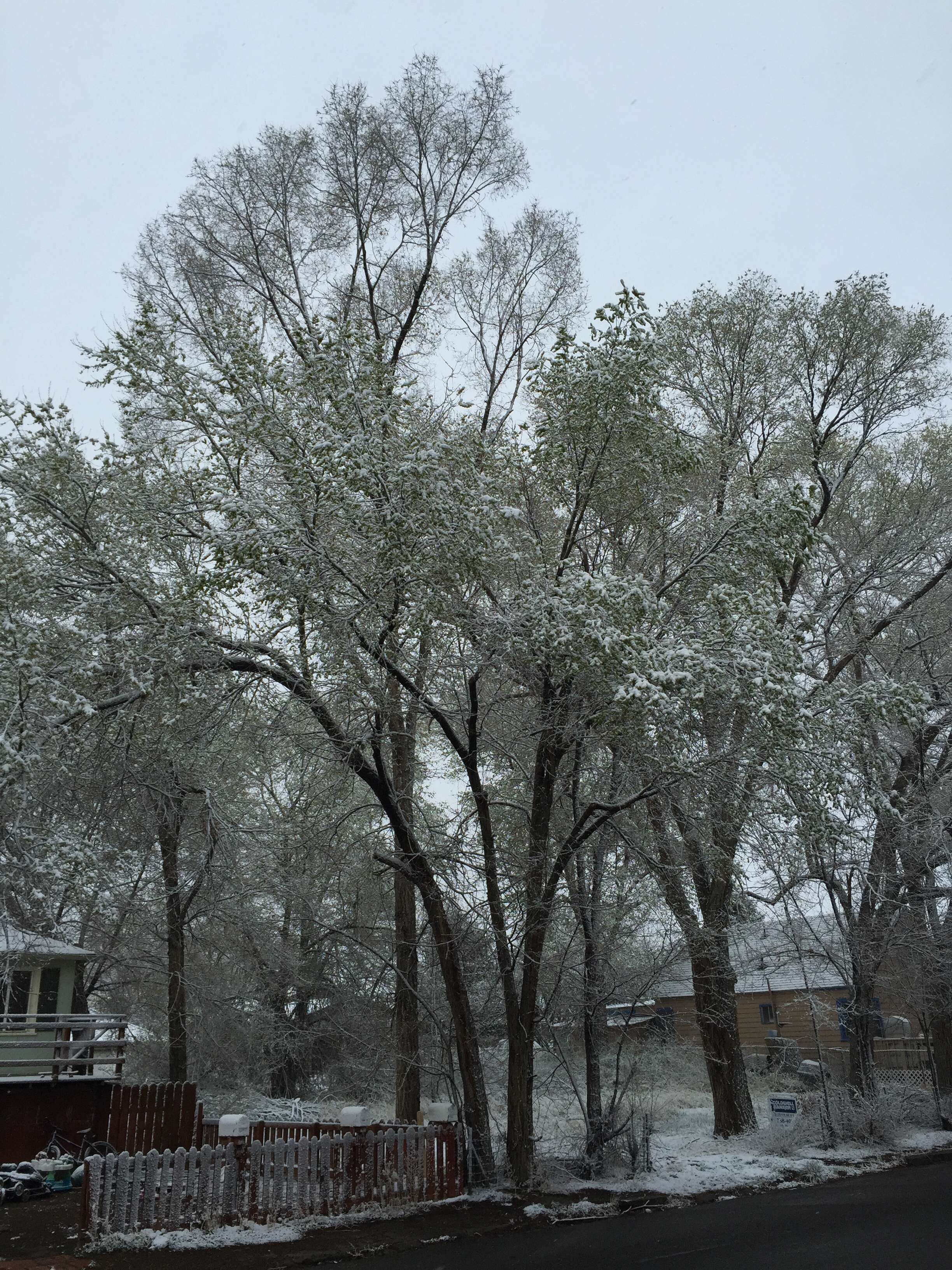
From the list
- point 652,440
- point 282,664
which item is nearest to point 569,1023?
point 282,664

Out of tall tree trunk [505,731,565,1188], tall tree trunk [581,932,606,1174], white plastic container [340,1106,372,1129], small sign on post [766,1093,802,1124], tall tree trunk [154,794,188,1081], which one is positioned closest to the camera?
white plastic container [340,1106,372,1129]

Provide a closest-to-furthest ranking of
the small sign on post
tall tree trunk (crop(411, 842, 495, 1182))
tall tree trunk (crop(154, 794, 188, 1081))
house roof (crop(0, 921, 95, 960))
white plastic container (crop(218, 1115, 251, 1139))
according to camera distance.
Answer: white plastic container (crop(218, 1115, 251, 1139))
tall tree trunk (crop(411, 842, 495, 1182))
the small sign on post
tall tree trunk (crop(154, 794, 188, 1081))
house roof (crop(0, 921, 95, 960))

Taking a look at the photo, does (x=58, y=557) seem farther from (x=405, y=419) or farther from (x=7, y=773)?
(x=405, y=419)

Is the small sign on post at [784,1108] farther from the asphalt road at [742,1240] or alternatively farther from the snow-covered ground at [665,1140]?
the asphalt road at [742,1240]

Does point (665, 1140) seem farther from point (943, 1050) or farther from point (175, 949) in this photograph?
point (175, 949)

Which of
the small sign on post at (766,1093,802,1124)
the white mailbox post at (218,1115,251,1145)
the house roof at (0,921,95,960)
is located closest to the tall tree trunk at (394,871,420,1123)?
the white mailbox post at (218,1115,251,1145)

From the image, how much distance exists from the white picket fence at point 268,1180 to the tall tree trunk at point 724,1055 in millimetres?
4863

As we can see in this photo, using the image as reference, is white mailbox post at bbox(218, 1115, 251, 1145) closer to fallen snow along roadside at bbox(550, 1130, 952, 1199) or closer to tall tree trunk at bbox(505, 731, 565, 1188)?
tall tree trunk at bbox(505, 731, 565, 1188)

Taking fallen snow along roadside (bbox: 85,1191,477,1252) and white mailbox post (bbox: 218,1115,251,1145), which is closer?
fallen snow along roadside (bbox: 85,1191,477,1252)

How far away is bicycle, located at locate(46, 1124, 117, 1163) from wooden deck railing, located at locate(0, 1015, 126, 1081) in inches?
29.6

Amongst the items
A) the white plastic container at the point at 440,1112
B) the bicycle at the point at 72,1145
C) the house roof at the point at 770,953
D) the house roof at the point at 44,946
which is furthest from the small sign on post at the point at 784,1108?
the house roof at the point at 44,946

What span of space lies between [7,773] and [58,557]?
9.90 feet

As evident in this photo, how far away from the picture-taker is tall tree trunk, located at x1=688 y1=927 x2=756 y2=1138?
45.1 ft

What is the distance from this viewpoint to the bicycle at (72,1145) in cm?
1259
